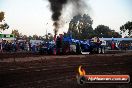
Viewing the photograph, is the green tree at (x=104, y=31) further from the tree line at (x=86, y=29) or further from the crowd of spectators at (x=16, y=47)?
the crowd of spectators at (x=16, y=47)

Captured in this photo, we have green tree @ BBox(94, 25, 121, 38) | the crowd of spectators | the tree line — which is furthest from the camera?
green tree @ BBox(94, 25, 121, 38)

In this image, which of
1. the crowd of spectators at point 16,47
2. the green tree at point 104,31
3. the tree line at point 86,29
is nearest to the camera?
the crowd of spectators at point 16,47

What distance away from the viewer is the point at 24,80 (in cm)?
990

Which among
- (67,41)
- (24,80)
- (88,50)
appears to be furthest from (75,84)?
(88,50)

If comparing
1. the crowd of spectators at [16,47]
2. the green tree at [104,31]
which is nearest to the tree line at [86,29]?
the green tree at [104,31]

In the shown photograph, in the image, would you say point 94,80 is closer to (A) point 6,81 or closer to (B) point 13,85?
(B) point 13,85

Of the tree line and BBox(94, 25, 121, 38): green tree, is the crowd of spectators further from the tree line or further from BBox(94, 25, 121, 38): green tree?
BBox(94, 25, 121, 38): green tree

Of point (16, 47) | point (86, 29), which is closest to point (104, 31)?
point (86, 29)

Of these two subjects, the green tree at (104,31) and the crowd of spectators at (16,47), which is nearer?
the crowd of spectators at (16,47)

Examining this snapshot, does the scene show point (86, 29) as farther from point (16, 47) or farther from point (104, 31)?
point (16, 47)

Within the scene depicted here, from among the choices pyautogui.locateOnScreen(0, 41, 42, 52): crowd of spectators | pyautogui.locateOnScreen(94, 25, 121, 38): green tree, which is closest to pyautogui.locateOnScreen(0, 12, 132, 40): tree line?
pyautogui.locateOnScreen(94, 25, 121, 38): green tree

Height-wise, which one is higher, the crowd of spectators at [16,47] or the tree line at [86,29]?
the tree line at [86,29]

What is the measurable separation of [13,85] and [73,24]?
94004 millimetres

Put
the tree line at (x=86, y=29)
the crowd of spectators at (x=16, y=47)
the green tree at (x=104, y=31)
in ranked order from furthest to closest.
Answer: the green tree at (x=104, y=31) < the tree line at (x=86, y=29) < the crowd of spectators at (x=16, y=47)
